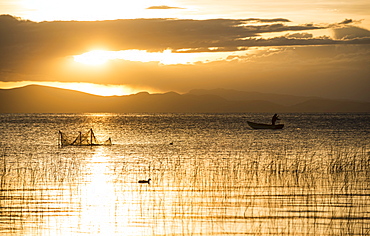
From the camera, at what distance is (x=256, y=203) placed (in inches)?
914

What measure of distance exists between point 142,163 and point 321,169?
1302cm

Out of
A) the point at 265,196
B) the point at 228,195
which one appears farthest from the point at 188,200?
the point at 265,196

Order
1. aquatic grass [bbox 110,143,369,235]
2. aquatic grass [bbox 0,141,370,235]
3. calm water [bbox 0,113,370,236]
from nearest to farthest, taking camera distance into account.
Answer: calm water [bbox 0,113,370,236]
aquatic grass [bbox 0,141,370,235]
aquatic grass [bbox 110,143,369,235]

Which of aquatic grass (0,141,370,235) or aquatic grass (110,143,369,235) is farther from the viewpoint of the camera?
aquatic grass (110,143,369,235)

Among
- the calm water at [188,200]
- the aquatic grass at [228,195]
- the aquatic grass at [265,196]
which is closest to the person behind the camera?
the calm water at [188,200]

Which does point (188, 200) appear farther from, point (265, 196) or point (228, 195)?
point (265, 196)

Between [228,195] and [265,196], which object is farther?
[228,195]

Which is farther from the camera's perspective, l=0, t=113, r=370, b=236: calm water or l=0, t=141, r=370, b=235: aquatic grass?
l=0, t=141, r=370, b=235: aquatic grass

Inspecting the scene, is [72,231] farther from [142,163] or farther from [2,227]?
[142,163]

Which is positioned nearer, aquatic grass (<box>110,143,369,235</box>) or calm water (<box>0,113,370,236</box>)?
calm water (<box>0,113,370,236</box>)

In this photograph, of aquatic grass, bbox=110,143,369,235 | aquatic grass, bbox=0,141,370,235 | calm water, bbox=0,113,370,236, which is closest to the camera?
calm water, bbox=0,113,370,236

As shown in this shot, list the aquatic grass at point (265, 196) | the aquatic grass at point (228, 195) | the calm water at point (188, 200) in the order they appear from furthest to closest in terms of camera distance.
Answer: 1. the aquatic grass at point (265, 196)
2. the aquatic grass at point (228, 195)
3. the calm water at point (188, 200)

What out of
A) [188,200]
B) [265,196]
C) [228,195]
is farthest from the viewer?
[228,195]

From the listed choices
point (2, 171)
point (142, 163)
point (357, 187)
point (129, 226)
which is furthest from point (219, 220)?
point (142, 163)
